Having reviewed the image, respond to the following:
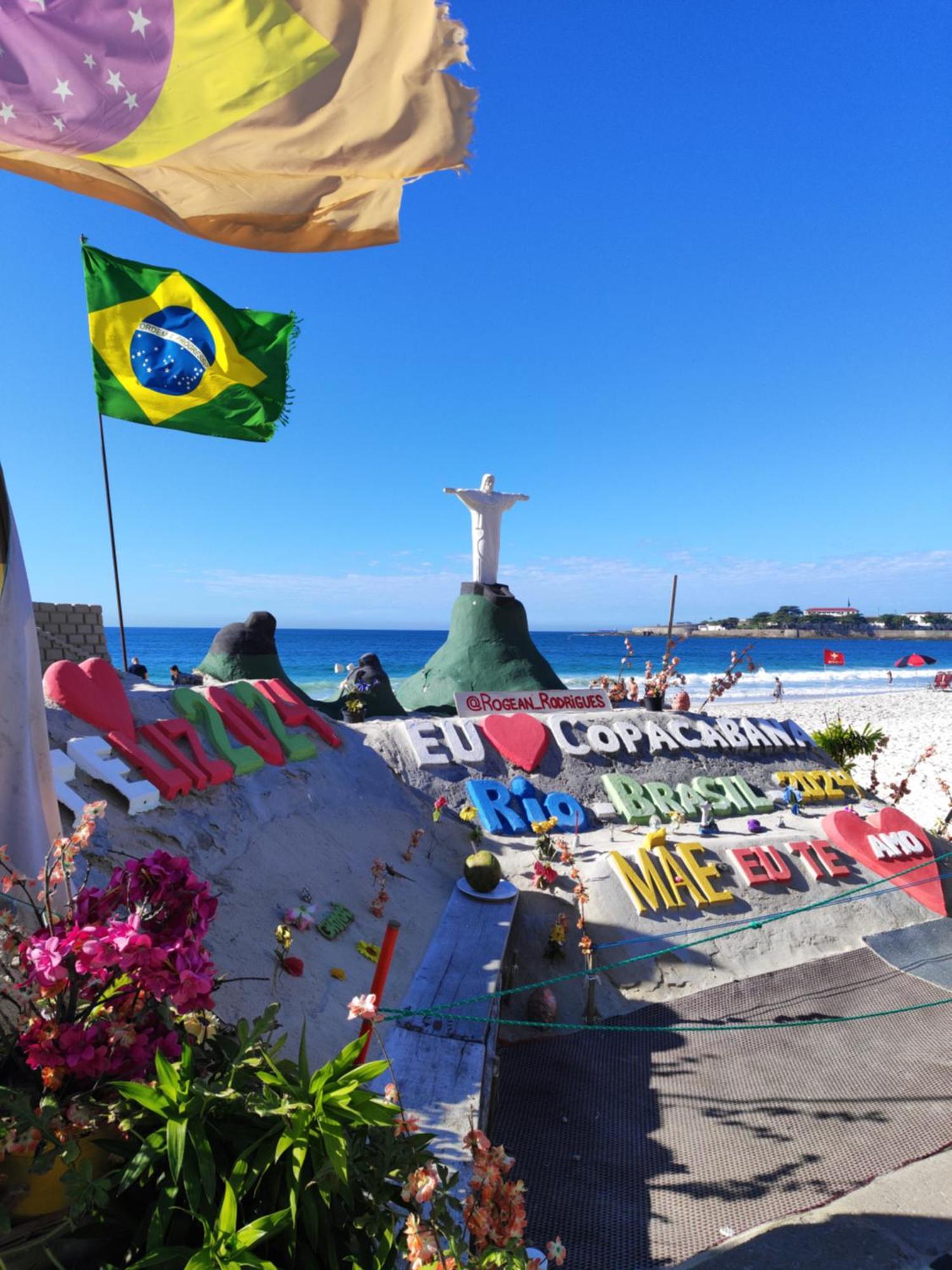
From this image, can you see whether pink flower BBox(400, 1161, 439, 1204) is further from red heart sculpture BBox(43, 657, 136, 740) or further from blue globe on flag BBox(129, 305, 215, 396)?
blue globe on flag BBox(129, 305, 215, 396)

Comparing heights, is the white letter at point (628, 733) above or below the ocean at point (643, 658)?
above

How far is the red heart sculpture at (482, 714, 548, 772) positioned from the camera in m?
12.4

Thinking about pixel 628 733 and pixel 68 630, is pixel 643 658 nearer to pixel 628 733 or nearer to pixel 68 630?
pixel 628 733

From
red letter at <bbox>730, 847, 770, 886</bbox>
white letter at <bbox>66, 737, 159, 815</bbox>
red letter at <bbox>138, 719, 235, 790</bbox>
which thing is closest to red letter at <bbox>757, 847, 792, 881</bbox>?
red letter at <bbox>730, 847, 770, 886</bbox>

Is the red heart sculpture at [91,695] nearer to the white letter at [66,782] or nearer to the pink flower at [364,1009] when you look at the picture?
the white letter at [66,782]

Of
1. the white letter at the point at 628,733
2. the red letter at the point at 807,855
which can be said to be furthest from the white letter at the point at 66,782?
the red letter at the point at 807,855

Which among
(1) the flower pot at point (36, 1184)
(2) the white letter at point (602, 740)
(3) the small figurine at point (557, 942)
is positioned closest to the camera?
(1) the flower pot at point (36, 1184)

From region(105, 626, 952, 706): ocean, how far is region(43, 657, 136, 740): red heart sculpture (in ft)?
91.8

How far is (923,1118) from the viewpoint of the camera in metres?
6.70

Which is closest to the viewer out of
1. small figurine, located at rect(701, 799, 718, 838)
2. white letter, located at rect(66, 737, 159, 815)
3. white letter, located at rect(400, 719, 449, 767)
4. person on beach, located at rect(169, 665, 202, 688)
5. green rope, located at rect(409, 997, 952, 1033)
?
white letter, located at rect(66, 737, 159, 815)

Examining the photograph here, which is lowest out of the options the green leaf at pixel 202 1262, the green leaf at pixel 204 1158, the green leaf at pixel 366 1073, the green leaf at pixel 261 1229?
the green leaf at pixel 202 1262

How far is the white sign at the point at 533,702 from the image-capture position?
43.2 ft

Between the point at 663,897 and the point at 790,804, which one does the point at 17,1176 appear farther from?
the point at 790,804

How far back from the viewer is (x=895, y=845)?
36.5 ft
